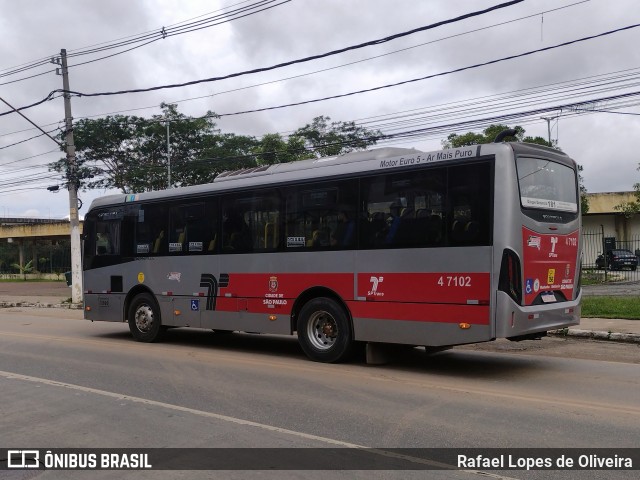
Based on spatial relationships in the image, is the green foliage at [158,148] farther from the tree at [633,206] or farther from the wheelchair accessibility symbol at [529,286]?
the wheelchair accessibility symbol at [529,286]

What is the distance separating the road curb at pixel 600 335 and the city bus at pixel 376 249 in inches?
128

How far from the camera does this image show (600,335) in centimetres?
1178

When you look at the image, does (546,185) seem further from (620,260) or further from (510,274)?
(620,260)

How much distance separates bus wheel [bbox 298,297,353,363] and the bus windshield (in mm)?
3261

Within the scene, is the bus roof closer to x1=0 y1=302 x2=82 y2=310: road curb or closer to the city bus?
the city bus

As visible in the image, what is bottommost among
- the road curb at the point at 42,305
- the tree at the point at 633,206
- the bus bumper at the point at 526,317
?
the road curb at the point at 42,305

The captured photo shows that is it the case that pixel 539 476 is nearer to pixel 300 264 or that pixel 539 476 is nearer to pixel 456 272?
pixel 456 272

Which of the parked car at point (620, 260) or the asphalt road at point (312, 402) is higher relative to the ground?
the parked car at point (620, 260)

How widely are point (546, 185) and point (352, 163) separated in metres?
2.89

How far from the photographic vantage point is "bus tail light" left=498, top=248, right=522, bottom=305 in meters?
7.69

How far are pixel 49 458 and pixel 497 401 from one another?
4.70 meters

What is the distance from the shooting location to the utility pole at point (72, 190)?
22422mm

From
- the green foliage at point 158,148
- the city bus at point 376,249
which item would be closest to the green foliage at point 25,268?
the green foliage at point 158,148

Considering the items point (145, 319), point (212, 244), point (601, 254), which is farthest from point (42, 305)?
point (601, 254)
